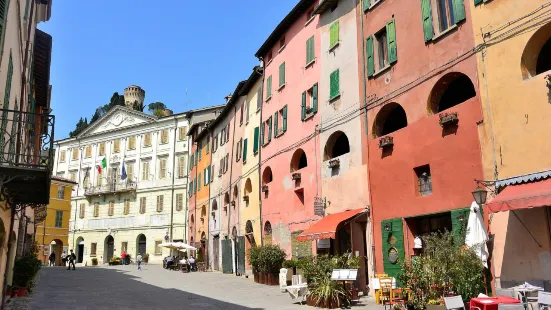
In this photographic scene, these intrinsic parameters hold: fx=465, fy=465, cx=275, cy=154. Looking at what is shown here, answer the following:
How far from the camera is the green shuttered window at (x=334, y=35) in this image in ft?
60.0

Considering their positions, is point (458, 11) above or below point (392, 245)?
above

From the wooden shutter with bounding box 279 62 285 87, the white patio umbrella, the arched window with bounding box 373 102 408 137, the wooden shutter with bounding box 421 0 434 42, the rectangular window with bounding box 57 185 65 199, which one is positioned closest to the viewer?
the white patio umbrella

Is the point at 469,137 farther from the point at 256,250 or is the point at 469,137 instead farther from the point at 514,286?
the point at 256,250

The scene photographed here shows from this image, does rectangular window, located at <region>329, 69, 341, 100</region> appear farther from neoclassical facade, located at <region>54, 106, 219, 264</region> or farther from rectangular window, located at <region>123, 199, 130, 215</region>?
rectangular window, located at <region>123, 199, 130, 215</region>

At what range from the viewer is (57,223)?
48.1m

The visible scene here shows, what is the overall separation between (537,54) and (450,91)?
3034 millimetres

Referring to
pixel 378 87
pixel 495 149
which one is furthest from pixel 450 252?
pixel 378 87

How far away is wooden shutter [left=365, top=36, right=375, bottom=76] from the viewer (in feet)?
51.9

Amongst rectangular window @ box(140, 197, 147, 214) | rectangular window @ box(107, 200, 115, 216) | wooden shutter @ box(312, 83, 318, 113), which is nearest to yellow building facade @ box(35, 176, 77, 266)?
rectangular window @ box(107, 200, 115, 216)

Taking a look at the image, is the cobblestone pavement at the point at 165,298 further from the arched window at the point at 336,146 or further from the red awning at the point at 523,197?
the arched window at the point at 336,146

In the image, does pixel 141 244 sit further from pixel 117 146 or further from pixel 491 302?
pixel 491 302

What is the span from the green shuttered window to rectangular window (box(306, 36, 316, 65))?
143 centimetres

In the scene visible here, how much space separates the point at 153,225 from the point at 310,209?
1183 inches

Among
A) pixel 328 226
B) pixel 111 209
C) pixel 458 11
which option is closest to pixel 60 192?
pixel 111 209
